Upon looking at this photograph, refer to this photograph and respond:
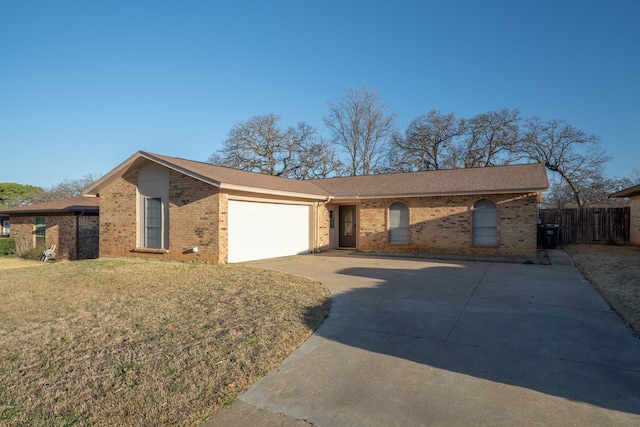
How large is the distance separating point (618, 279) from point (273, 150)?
29.0 metres

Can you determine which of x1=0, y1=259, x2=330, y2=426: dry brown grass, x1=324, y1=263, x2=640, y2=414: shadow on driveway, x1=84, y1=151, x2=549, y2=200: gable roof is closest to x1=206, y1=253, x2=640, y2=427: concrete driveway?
x1=324, y1=263, x2=640, y2=414: shadow on driveway

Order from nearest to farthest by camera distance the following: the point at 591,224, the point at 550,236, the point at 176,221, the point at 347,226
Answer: the point at 176,221 → the point at 550,236 → the point at 347,226 → the point at 591,224

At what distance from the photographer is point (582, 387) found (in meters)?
3.36

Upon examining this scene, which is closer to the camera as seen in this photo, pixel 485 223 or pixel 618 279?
pixel 618 279

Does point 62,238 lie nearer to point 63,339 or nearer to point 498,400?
point 63,339

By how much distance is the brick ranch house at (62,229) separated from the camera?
55.3ft

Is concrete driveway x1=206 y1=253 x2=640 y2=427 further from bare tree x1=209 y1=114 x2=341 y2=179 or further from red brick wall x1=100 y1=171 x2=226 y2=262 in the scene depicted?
bare tree x1=209 y1=114 x2=341 y2=179

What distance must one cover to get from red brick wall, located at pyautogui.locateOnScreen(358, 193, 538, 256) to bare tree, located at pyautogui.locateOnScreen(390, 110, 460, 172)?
1827cm

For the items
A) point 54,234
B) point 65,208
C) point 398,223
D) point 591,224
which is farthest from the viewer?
point 591,224

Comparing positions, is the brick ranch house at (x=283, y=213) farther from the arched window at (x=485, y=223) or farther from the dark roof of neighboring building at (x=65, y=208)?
the dark roof of neighboring building at (x=65, y=208)

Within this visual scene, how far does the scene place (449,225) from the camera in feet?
45.9

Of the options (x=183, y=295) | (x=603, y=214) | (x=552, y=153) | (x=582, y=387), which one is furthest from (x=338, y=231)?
(x=552, y=153)

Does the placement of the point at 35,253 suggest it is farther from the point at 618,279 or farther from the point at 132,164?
the point at 618,279

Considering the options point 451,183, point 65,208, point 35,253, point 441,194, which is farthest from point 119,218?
point 451,183
